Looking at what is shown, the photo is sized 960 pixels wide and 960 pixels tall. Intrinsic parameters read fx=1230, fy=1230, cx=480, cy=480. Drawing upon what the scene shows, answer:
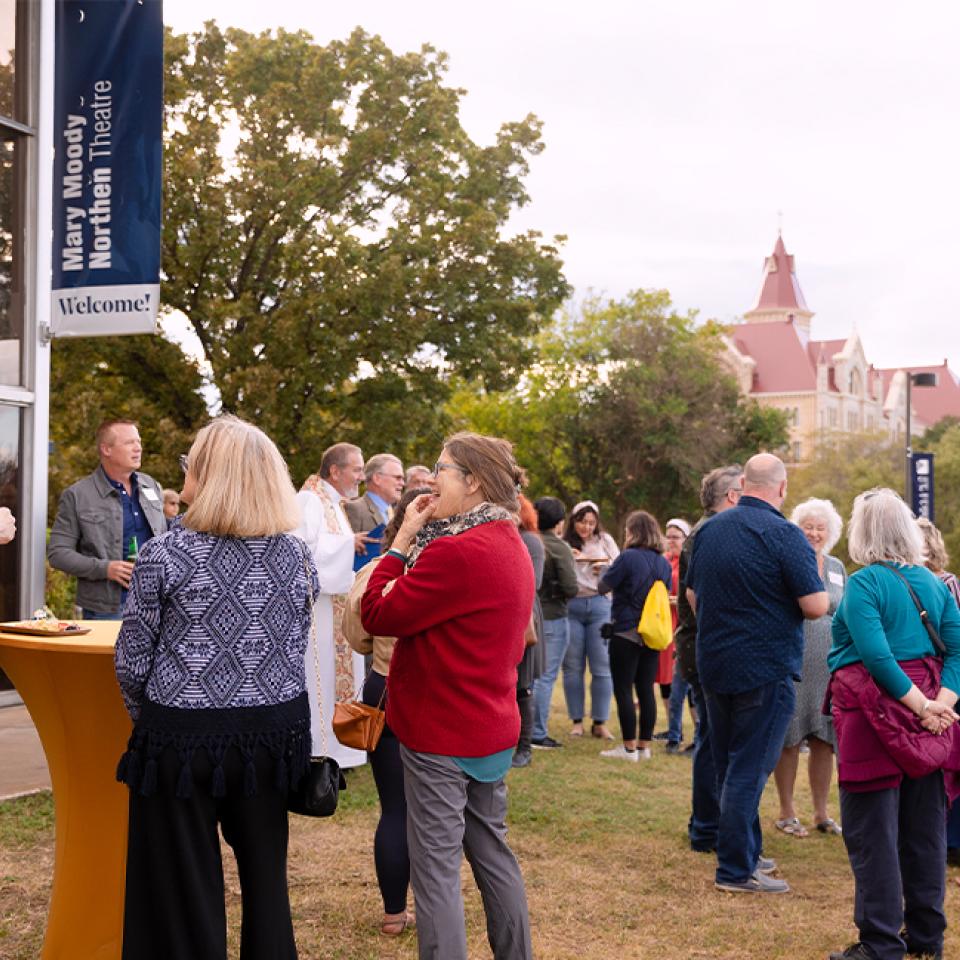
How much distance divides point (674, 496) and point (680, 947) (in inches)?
1932

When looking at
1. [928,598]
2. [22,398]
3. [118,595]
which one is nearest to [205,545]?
[928,598]

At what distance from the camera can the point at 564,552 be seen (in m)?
10.0

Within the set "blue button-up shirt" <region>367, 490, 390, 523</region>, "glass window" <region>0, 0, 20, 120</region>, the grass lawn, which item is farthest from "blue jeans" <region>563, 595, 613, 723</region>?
"glass window" <region>0, 0, 20, 120</region>

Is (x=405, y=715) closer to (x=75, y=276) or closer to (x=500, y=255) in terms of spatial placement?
(x=75, y=276)

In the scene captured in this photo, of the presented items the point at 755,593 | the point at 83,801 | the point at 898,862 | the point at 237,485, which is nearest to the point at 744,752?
the point at 755,593

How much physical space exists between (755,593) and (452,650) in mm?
2419

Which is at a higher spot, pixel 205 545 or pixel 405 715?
pixel 205 545

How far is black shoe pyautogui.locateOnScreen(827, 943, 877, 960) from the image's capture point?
15.8 ft

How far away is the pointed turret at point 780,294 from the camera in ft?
400

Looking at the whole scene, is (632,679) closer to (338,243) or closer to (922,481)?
(338,243)

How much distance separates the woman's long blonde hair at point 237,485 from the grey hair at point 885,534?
2423mm

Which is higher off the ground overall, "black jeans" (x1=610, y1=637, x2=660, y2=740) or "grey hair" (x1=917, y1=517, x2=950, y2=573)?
"grey hair" (x1=917, y1=517, x2=950, y2=573)

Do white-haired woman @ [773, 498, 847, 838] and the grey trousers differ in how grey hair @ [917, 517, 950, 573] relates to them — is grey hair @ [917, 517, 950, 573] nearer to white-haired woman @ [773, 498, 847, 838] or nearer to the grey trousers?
white-haired woman @ [773, 498, 847, 838]

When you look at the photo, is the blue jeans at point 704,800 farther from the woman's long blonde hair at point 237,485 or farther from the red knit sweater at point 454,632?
the woman's long blonde hair at point 237,485
